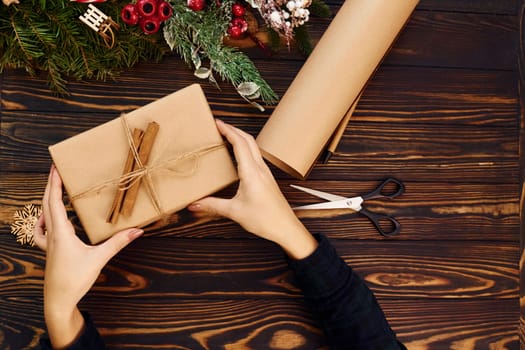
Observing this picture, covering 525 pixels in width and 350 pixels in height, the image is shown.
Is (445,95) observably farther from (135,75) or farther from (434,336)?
(135,75)

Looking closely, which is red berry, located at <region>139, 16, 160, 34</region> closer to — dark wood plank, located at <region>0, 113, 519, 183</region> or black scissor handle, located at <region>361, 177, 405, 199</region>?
dark wood plank, located at <region>0, 113, 519, 183</region>

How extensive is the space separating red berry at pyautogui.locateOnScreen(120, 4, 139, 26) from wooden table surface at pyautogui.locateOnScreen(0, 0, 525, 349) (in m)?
0.14

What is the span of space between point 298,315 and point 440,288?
326 mm

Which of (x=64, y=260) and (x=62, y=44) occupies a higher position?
(x=62, y=44)

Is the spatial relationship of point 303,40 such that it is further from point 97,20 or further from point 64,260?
point 64,260

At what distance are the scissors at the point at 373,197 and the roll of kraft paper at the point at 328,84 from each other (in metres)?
0.12

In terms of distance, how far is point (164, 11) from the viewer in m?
0.94

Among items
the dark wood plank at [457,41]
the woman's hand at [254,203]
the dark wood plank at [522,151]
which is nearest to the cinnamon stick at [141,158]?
the woman's hand at [254,203]

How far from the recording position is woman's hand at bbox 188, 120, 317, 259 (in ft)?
2.81

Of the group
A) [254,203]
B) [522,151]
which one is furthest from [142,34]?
[522,151]

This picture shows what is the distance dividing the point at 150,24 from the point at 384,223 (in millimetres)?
645

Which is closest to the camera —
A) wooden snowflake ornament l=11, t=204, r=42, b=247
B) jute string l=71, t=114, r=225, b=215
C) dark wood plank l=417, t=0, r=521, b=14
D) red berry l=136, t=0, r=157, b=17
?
jute string l=71, t=114, r=225, b=215

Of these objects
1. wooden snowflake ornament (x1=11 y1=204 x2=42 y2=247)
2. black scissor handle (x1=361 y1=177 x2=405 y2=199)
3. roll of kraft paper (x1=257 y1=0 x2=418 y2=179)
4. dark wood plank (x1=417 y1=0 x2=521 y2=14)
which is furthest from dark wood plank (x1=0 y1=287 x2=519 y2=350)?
dark wood plank (x1=417 y1=0 x2=521 y2=14)

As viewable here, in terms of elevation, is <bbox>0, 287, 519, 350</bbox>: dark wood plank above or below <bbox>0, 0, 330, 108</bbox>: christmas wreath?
below
